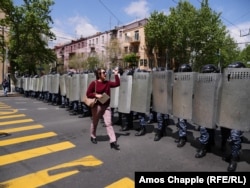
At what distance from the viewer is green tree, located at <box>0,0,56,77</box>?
26.3 metres

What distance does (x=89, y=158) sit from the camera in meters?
6.43

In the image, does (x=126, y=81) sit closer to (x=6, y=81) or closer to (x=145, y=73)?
(x=145, y=73)

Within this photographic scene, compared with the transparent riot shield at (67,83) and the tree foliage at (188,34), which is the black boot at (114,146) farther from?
the tree foliage at (188,34)

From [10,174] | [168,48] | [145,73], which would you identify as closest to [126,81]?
[145,73]

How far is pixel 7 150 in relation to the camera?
23.7 ft

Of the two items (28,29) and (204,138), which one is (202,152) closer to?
(204,138)

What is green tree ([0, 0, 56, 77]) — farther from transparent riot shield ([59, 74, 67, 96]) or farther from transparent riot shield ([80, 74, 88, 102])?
transparent riot shield ([80, 74, 88, 102])

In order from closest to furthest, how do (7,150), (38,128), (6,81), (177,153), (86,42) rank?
(177,153)
(7,150)
(38,128)
(6,81)
(86,42)

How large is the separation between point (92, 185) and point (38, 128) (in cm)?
535

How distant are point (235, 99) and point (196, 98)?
1.09 m

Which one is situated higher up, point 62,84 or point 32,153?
point 62,84

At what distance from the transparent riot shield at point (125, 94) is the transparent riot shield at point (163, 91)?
1.06 metres

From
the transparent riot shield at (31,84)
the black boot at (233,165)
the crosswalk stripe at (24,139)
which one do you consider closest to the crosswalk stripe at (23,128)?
the crosswalk stripe at (24,139)

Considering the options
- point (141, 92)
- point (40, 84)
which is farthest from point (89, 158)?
point (40, 84)
